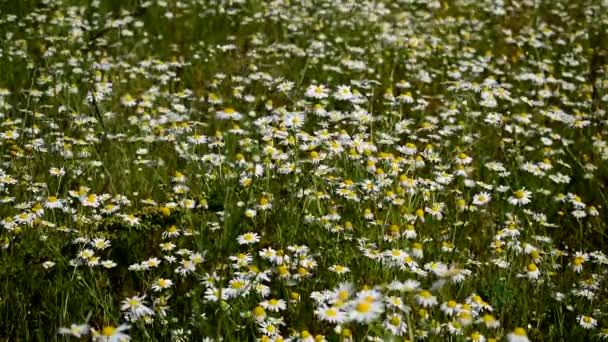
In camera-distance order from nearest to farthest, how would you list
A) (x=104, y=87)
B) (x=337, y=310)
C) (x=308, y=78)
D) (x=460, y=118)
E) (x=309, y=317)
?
(x=337, y=310), (x=309, y=317), (x=104, y=87), (x=460, y=118), (x=308, y=78)

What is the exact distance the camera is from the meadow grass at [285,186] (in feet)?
8.07

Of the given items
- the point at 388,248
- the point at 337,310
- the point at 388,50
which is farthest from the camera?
the point at 388,50

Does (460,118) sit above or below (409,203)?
below

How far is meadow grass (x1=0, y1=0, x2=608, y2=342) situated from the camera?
2459 millimetres

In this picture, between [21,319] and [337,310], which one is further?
[21,319]

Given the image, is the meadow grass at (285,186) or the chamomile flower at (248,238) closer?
the meadow grass at (285,186)

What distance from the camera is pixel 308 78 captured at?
5473mm

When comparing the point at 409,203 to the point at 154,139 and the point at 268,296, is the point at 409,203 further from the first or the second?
the point at 154,139

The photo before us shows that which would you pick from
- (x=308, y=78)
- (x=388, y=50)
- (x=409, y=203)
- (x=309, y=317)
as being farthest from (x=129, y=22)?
(x=309, y=317)

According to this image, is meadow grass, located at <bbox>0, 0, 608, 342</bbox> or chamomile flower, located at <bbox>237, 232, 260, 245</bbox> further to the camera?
chamomile flower, located at <bbox>237, 232, 260, 245</bbox>

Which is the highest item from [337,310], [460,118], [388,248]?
[337,310]

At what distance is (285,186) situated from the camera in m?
3.37

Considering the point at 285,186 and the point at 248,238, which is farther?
the point at 285,186

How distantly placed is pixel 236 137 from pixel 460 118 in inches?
69.3
